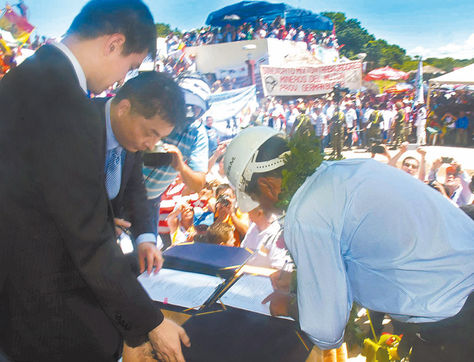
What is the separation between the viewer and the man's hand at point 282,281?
48.5 inches

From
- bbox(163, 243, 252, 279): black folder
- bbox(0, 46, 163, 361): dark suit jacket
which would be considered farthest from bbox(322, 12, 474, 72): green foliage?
bbox(0, 46, 163, 361): dark suit jacket

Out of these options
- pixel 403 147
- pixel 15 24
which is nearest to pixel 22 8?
pixel 15 24

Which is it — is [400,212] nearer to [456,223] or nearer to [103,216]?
[456,223]

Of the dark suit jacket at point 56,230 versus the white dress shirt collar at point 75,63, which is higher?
the white dress shirt collar at point 75,63

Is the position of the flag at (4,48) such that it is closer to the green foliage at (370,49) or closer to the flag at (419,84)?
the green foliage at (370,49)

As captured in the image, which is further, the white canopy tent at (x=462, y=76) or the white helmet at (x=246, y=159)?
the white canopy tent at (x=462, y=76)

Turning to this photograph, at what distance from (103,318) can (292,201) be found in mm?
592

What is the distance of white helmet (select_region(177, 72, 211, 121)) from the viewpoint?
7.77 ft

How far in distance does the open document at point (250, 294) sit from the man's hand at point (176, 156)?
1.18 m

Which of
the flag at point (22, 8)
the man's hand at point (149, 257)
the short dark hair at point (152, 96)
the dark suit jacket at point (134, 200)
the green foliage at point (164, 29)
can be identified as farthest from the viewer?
the green foliage at point (164, 29)

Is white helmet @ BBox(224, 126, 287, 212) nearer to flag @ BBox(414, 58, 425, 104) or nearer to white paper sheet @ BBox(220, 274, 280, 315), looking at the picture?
white paper sheet @ BBox(220, 274, 280, 315)

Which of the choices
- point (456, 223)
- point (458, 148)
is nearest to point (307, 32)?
point (456, 223)

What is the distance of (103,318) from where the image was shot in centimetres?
90

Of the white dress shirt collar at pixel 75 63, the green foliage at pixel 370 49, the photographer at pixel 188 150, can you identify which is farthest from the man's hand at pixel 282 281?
the green foliage at pixel 370 49
